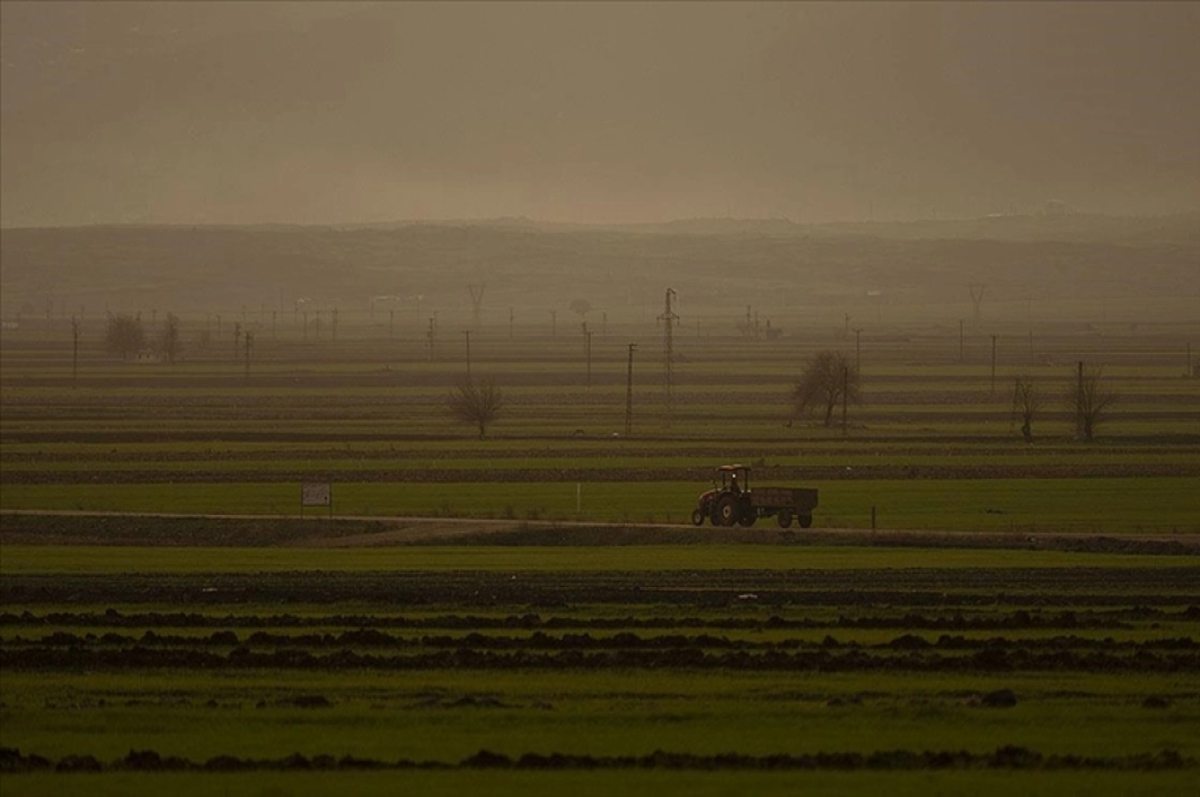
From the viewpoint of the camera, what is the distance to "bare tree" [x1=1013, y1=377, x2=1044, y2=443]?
67.5 meters

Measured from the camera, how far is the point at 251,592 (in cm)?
3269

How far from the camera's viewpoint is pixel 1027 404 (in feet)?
230

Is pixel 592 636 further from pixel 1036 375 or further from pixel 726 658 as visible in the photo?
pixel 1036 375

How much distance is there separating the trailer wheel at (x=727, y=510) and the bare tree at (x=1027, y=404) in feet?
80.2

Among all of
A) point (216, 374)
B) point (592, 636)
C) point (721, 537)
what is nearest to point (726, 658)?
point (592, 636)

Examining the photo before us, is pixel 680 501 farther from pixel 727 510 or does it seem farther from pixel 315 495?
pixel 315 495

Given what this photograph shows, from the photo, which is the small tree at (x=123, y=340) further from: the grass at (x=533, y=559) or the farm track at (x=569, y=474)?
the grass at (x=533, y=559)

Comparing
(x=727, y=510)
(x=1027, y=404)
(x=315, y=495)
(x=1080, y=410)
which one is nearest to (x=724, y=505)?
(x=727, y=510)

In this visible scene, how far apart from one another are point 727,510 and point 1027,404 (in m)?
28.0

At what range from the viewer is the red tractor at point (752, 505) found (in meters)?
43.7

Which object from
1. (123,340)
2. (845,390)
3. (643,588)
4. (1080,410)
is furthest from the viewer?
(123,340)

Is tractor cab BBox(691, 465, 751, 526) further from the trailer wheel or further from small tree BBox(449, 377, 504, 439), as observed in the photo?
small tree BBox(449, 377, 504, 439)

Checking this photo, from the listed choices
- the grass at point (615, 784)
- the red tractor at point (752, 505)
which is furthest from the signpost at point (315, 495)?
the grass at point (615, 784)

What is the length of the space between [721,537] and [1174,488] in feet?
49.6
